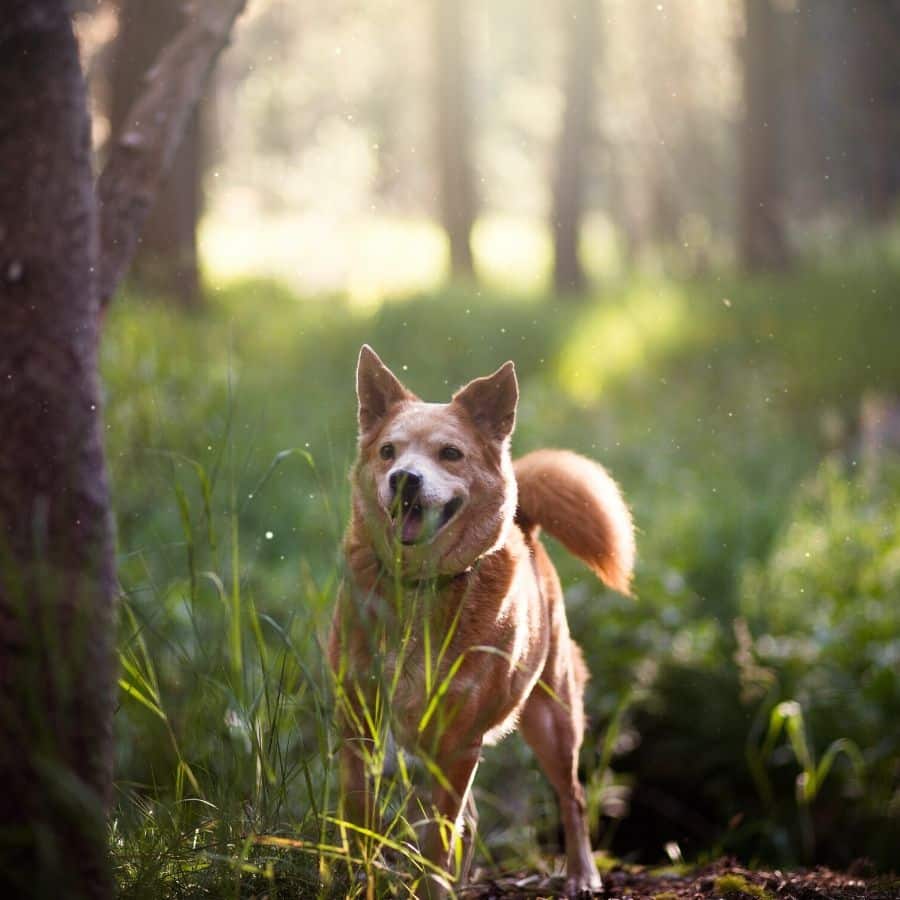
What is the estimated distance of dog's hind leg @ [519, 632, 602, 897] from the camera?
3.60 meters

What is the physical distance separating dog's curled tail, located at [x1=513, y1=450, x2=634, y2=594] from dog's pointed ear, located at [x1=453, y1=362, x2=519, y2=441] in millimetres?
359

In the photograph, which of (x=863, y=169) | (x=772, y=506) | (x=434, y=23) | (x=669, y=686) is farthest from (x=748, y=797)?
(x=863, y=169)

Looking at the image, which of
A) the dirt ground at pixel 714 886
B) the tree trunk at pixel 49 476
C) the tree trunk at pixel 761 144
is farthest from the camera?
the tree trunk at pixel 761 144

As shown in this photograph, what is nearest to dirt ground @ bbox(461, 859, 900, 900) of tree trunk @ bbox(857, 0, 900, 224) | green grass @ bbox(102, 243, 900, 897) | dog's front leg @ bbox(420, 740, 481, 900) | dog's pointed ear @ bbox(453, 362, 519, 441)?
green grass @ bbox(102, 243, 900, 897)

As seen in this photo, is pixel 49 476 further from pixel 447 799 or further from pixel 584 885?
pixel 584 885

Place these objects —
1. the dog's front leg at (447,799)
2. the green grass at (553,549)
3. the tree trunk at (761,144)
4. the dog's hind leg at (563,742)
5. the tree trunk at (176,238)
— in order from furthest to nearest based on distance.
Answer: the tree trunk at (761,144)
the tree trunk at (176,238)
the dog's hind leg at (563,742)
the dog's front leg at (447,799)
the green grass at (553,549)

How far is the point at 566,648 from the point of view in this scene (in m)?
3.75

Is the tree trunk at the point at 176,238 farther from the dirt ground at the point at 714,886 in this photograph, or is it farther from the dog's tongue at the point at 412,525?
the dirt ground at the point at 714,886

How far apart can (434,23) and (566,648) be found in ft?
46.9

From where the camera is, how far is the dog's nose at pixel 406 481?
3.02m

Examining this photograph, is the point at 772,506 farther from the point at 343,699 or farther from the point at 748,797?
the point at 343,699

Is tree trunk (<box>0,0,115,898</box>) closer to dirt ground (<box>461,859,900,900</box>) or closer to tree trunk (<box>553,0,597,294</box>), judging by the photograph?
dirt ground (<box>461,859,900,900</box>)

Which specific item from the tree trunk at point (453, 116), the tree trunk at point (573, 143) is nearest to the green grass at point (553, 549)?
the tree trunk at point (573, 143)

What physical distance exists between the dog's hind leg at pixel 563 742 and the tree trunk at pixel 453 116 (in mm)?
12818
